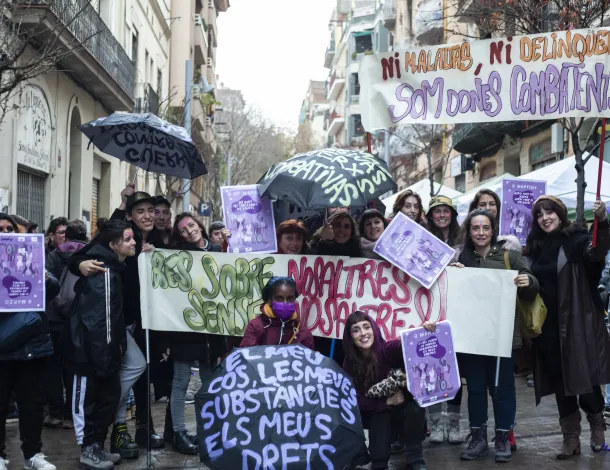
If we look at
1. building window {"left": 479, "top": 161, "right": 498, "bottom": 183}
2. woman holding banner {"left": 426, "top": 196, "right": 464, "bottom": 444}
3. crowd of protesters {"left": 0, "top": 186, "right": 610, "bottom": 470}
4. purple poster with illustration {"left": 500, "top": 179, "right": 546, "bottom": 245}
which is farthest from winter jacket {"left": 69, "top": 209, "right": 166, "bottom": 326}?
building window {"left": 479, "top": 161, "right": 498, "bottom": 183}

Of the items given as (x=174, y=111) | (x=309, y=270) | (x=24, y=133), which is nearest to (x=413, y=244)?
(x=309, y=270)

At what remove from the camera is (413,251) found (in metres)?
5.93

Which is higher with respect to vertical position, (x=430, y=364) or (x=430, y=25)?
(x=430, y=25)

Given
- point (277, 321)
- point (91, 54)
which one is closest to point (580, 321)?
point (277, 321)

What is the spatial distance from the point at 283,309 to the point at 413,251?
3.41 feet

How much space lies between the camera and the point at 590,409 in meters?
6.14

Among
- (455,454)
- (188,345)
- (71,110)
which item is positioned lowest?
(455,454)

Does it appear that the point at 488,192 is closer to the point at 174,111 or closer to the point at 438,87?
the point at 438,87

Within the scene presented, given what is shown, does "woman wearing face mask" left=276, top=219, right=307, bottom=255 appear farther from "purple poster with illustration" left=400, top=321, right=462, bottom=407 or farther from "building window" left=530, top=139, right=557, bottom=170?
"building window" left=530, top=139, right=557, bottom=170

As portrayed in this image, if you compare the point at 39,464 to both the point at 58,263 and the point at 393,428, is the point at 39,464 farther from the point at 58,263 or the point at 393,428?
the point at 393,428

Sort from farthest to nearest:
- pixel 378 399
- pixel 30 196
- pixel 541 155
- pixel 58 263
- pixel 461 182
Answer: pixel 461 182 < pixel 541 155 < pixel 30 196 < pixel 58 263 < pixel 378 399

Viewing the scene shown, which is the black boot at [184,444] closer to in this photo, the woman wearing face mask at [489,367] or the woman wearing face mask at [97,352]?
the woman wearing face mask at [97,352]

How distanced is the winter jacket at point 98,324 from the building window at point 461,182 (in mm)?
24736

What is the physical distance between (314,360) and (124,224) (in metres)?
1.88
